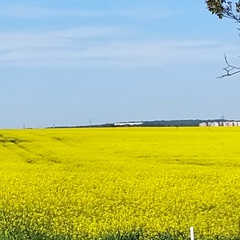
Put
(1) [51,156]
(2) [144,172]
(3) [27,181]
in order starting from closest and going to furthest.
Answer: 1. (3) [27,181]
2. (2) [144,172]
3. (1) [51,156]

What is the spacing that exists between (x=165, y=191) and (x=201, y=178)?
3.17 metres

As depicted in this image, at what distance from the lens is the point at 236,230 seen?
11516 mm

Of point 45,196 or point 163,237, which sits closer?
point 163,237

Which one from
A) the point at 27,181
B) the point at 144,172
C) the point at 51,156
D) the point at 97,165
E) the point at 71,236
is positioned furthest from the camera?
the point at 51,156

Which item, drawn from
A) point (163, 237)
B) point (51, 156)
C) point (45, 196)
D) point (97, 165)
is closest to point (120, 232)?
point (163, 237)

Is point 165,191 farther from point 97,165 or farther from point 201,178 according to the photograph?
point 97,165

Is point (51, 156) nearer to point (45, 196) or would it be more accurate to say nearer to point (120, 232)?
point (45, 196)

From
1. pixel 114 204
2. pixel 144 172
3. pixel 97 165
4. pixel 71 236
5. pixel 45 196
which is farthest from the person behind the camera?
pixel 97 165

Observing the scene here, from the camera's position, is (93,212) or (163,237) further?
(93,212)

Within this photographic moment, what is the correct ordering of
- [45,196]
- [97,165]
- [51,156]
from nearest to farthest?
1. [45,196]
2. [97,165]
3. [51,156]

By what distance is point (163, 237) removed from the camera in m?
10.9

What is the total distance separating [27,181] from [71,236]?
6485mm

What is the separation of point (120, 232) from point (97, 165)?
10.6 m

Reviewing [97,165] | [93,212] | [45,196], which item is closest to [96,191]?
[45,196]
